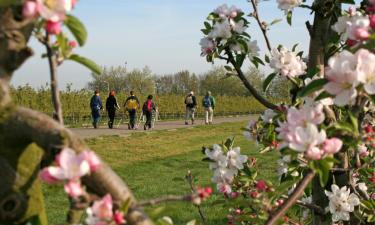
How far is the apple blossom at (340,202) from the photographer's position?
2.57 metres

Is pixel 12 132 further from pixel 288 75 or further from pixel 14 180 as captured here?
pixel 288 75

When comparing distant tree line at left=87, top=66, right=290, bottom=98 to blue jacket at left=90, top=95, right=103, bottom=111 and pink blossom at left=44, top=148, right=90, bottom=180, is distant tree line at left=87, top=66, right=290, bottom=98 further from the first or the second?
pink blossom at left=44, top=148, right=90, bottom=180

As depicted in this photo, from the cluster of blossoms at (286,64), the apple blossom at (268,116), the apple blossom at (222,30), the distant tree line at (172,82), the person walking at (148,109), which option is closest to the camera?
the cluster of blossoms at (286,64)

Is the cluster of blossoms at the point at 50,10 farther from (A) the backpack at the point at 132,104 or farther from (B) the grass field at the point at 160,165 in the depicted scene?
(A) the backpack at the point at 132,104

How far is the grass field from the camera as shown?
6.15 metres

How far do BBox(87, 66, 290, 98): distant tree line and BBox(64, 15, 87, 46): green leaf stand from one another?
59.5 metres

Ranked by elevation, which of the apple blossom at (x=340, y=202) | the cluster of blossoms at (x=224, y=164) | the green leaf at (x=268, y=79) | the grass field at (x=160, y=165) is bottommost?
the grass field at (x=160, y=165)

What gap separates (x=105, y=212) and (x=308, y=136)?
58 centimetres

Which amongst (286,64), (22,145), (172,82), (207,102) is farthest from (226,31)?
(172,82)

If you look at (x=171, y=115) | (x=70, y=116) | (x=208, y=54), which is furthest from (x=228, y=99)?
(x=208, y=54)

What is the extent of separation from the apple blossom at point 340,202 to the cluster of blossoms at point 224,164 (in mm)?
560

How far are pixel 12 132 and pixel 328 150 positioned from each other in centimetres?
81

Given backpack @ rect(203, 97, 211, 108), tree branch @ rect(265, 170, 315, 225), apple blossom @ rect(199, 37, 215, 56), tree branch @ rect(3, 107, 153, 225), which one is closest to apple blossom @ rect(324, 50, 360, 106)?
tree branch @ rect(265, 170, 315, 225)

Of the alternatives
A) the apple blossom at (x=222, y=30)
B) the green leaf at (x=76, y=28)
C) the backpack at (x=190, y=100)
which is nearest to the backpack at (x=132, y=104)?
the backpack at (x=190, y=100)
